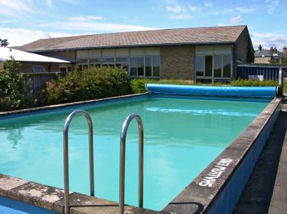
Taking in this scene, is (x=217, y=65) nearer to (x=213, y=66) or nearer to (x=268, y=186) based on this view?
(x=213, y=66)

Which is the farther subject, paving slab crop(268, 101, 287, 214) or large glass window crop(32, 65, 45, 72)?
large glass window crop(32, 65, 45, 72)

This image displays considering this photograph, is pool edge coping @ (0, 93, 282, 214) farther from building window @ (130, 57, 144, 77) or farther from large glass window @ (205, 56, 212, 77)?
building window @ (130, 57, 144, 77)

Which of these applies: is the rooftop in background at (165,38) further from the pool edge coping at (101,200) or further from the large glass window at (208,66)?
the pool edge coping at (101,200)

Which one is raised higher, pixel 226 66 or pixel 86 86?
pixel 226 66

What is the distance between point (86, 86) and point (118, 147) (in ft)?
26.0

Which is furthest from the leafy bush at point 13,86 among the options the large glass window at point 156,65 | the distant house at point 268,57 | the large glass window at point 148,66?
the distant house at point 268,57

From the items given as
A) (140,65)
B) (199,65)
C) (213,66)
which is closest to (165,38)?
(140,65)

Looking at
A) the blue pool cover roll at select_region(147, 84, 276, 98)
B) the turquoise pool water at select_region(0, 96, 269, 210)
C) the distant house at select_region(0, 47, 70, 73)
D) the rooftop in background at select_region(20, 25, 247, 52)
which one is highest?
the rooftop in background at select_region(20, 25, 247, 52)

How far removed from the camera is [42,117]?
11023mm

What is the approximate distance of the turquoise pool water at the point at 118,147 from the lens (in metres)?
5.17

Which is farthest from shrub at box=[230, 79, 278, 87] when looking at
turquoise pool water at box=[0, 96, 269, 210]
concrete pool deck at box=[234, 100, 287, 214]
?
concrete pool deck at box=[234, 100, 287, 214]

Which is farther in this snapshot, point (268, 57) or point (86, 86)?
point (268, 57)

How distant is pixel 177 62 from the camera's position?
2178 centimetres

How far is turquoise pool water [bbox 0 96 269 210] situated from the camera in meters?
5.17
